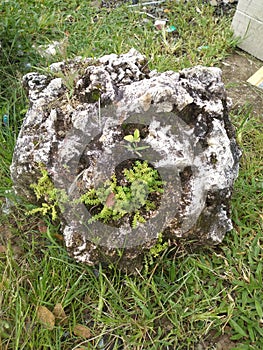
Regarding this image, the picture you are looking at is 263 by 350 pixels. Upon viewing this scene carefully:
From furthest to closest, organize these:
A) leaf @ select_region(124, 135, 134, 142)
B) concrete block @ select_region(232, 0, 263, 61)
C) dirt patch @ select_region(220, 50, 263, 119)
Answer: concrete block @ select_region(232, 0, 263, 61) < dirt patch @ select_region(220, 50, 263, 119) < leaf @ select_region(124, 135, 134, 142)

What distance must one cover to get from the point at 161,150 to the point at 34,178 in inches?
28.5

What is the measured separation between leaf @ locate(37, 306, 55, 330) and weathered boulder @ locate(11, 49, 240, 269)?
1.04ft

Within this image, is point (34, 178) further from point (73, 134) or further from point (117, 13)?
point (117, 13)

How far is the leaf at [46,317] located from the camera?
6.37ft

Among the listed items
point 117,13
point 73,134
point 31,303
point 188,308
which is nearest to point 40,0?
point 117,13

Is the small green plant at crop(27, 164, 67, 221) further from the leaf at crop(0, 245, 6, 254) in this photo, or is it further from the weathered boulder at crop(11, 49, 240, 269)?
the leaf at crop(0, 245, 6, 254)

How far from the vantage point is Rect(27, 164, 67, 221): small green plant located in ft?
6.50

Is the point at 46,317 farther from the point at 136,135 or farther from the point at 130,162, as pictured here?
the point at 136,135

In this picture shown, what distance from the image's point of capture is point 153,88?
6.20 ft

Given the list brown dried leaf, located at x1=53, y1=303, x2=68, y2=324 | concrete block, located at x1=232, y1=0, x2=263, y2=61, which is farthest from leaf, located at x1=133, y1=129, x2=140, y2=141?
concrete block, located at x1=232, y1=0, x2=263, y2=61

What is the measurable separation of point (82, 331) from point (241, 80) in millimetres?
2494

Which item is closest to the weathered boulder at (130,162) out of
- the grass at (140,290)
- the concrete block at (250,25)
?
the grass at (140,290)

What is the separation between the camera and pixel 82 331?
1976 mm

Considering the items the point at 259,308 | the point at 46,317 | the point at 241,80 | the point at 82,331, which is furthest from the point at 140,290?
the point at 241,80
